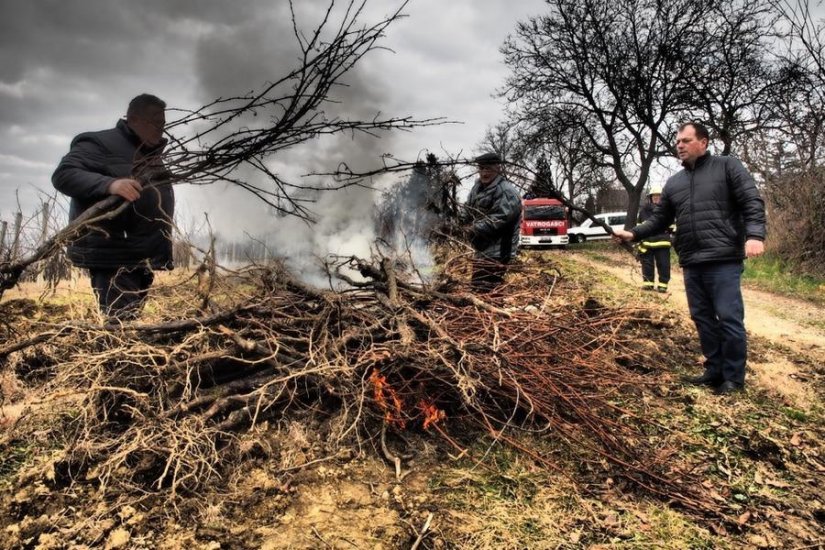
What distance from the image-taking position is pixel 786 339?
212 inches

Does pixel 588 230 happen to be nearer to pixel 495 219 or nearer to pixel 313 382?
pixel 495 219

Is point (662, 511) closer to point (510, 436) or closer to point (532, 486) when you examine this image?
point (532, 486)

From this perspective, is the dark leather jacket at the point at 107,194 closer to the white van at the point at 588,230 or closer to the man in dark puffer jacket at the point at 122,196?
the man in dark puffer jacket at the point at 122,196

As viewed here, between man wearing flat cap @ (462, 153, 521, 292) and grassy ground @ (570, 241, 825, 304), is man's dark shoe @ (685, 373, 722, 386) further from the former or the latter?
grassy ground @ (570, 241, 825, 304)

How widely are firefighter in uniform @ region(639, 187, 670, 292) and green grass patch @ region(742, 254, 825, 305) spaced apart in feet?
8.65

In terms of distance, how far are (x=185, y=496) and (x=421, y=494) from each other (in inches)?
42.7

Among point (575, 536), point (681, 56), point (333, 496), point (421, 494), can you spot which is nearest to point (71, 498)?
point (333, 496)

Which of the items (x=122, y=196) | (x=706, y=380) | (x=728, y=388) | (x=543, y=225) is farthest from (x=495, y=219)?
(x=543, y=225)

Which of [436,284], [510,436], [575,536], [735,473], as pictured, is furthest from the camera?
[436,284]

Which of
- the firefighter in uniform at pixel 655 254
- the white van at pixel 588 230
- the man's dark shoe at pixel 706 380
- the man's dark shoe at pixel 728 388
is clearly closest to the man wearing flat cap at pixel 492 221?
the man's dark shoe at pixel 706 380

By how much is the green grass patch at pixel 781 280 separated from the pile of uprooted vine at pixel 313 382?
25.8 feet

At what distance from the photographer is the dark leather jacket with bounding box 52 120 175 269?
2.90m

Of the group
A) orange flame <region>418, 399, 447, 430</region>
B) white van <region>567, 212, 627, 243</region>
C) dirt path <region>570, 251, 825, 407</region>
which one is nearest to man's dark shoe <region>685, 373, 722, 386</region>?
dirt path <region>570, 251, 825, 407</region>

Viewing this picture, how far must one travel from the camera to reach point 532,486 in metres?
2.41
